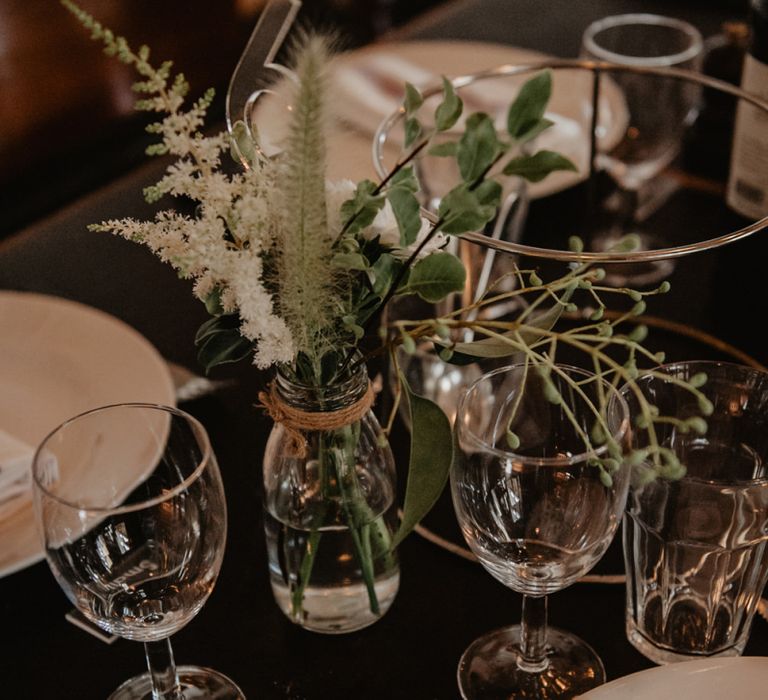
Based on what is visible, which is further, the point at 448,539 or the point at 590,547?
the point at 448,539

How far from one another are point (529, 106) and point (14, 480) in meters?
0.46

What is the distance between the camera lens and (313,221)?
500 millimetres

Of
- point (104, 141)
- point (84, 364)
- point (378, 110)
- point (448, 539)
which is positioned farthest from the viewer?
point (104, 141)

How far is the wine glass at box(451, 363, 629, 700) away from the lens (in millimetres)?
571

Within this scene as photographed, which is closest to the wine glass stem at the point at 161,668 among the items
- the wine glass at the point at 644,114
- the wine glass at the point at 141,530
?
the wine glass at the point at 141,530

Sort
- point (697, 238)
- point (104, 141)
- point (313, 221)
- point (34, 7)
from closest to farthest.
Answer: point (313, 221)
point (697, 238)
point (34, 7)
point (104, 141)

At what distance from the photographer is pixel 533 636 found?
642mm

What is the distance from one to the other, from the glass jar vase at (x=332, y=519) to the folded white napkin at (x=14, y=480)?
0.19m

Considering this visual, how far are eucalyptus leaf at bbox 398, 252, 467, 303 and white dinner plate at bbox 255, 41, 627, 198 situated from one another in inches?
14.6

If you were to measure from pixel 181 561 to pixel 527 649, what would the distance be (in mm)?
216

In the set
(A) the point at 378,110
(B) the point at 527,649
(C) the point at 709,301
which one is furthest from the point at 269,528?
(A) the point at 378,110

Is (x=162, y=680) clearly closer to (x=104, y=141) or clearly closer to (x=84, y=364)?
(x=84, y=364)

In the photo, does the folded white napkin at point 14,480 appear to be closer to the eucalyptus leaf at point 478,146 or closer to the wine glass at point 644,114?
the eucalyptus leaf at point 478,146

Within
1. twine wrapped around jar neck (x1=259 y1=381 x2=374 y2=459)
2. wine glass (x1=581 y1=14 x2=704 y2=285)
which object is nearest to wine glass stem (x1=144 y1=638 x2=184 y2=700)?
twine wrapped around jar neck (x1=259 y1=381 x2=374 y2=459)
